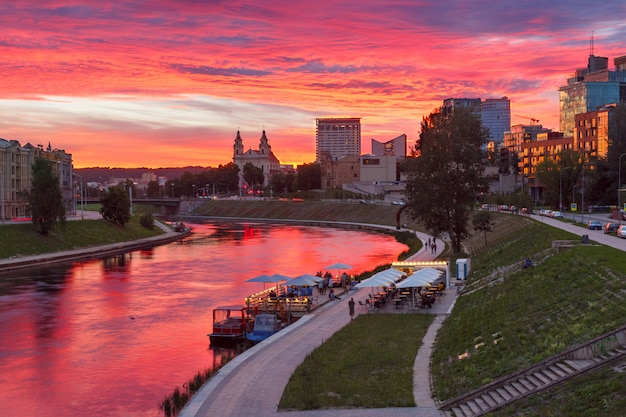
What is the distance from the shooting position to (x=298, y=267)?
76750mm

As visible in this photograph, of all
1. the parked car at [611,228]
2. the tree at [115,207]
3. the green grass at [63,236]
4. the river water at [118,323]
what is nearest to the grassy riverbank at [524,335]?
the river water at [118,323]

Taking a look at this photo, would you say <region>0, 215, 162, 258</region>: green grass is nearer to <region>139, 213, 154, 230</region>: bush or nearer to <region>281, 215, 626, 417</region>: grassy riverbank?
<region>139, 213, 154, 230</region>: bush

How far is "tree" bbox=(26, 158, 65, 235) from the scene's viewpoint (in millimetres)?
94875

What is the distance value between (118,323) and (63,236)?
5861 cm

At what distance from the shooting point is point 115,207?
121 meters

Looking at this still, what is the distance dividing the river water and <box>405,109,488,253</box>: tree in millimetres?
9963

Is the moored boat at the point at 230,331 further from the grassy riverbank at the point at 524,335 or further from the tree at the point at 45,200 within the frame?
the tree at the point at 45,200

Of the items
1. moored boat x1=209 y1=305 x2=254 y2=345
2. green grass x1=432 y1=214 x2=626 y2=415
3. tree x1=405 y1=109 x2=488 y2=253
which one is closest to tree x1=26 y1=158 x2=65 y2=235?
tree x1=405 y1=109 x2=488 y2=253

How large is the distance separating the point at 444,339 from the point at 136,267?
54834 millimetres

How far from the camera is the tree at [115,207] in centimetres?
12112

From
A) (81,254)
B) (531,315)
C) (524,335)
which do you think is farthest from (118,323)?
(81,254)

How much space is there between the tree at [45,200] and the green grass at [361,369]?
68237 millimetres

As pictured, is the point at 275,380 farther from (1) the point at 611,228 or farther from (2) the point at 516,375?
(1) the point at 611,228

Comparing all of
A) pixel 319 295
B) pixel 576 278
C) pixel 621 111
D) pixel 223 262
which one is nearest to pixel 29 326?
pixel 319 295
